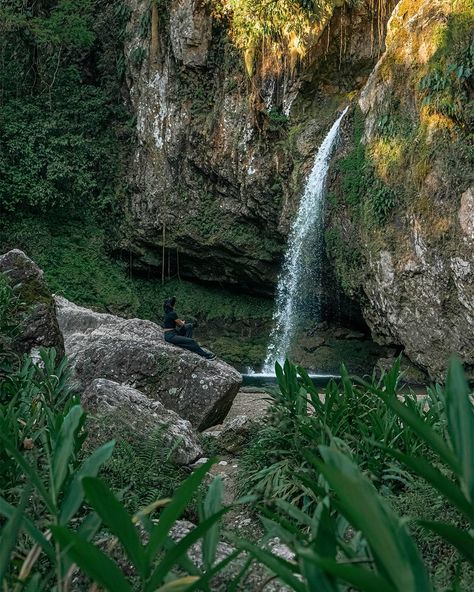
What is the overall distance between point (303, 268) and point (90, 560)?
15.9 m

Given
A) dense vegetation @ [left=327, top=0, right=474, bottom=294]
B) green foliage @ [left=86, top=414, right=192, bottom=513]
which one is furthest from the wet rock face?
green foliage @ [left=86, top=414, right=192, bottom=513]

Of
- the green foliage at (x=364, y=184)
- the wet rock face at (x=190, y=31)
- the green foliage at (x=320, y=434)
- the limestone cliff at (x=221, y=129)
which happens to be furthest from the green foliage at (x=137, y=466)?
the wet rock face at (x=190, y=31)

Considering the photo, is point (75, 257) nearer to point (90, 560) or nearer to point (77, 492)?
point (77, 492)

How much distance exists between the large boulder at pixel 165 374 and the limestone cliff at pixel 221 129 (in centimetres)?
952

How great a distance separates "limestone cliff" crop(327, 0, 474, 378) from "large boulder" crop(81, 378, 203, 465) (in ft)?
25.5

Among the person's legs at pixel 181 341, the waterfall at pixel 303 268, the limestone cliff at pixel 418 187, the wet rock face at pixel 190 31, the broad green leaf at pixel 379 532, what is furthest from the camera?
the wet rock face at pixel 190 31

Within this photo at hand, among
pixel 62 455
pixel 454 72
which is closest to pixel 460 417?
pixel 62 455

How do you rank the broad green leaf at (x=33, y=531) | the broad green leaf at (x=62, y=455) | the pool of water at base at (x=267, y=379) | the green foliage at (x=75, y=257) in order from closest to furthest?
the broad green leaf at (x=33, y=531) → the broad green leaf at (x=62, y=455) → the pool of water at base at (x=267, y=379) → the green foliage at (x=75, y=257)

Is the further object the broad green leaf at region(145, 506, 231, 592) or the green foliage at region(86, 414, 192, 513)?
the green foliage at region(86, 414, 192, 513)

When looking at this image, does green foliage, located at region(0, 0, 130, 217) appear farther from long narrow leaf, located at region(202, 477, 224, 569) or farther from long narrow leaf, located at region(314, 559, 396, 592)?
long narrow leaf, located at region(314, 559, 396, 592)

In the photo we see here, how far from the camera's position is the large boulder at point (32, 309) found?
20.6ft

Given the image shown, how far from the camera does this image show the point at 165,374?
24.6ft

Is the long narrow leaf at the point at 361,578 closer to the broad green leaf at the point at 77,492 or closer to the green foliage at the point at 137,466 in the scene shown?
the broad green leaf at the point at 77,492

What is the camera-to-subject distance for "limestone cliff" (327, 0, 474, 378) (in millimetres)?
11766
